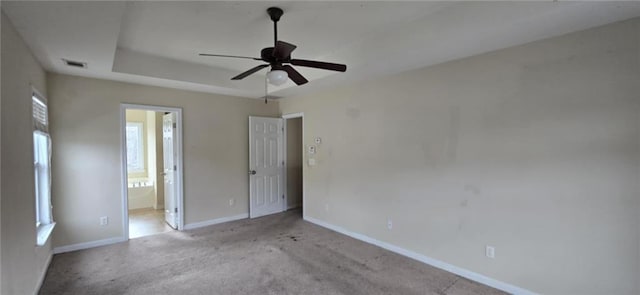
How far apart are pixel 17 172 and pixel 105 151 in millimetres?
1914

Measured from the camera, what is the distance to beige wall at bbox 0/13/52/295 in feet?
6.22

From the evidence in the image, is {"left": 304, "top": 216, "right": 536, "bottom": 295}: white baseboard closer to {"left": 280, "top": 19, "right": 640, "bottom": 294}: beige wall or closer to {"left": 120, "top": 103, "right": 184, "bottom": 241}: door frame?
{"left": 280, "top": 19, "right": 640, "bottom": 294}: beige wall

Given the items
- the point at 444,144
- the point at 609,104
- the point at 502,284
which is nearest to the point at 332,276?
the point at 502,284

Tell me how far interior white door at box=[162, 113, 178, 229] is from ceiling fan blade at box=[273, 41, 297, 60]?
2914 millimetres

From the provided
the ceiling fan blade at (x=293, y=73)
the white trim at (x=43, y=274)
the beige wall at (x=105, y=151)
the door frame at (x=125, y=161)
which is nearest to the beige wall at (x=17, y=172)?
the white trim at (x=43, y=274)

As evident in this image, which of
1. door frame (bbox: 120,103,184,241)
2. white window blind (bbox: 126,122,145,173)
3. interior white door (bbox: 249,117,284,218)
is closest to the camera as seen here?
door frame (bbox: 120,103,184,241)

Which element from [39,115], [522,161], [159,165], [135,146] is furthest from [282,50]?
[135,146]

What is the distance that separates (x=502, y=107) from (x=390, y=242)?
210cm

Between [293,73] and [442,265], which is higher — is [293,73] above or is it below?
above

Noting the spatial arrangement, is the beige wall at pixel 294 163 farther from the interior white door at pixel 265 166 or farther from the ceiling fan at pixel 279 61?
the ceiling fan at pixel 279 61

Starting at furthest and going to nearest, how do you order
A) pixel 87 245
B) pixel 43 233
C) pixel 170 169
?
pixel 170 169 → pixel 87 245 → pixel 43 233

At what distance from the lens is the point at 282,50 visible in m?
2.36

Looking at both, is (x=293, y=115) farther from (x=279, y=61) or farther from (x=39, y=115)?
(x=39, y=115)

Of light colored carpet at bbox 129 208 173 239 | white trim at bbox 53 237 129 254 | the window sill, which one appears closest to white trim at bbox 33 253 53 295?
white trim at bbox 53 237 129 254
